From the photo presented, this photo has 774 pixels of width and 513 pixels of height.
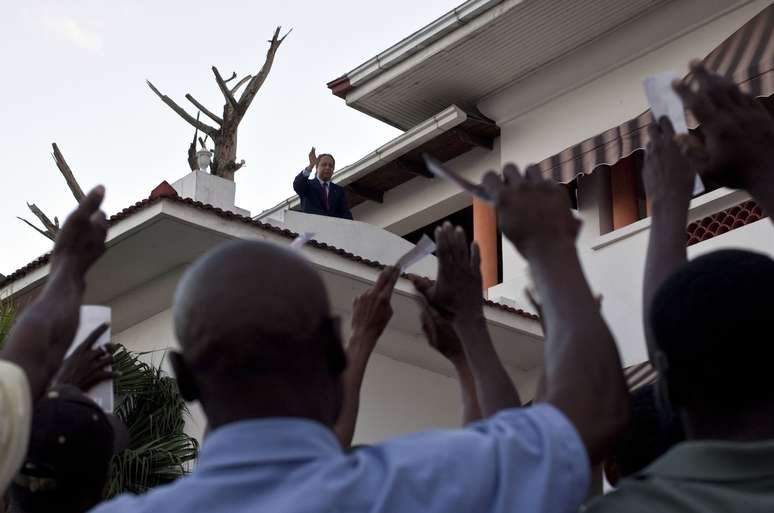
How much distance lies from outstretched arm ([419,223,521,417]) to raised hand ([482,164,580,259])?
555 mm

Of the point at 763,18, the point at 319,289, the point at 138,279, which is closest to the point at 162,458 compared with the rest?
the point at 138,279

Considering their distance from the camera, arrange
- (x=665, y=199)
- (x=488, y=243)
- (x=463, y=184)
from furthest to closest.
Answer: (x=488, y=243) → (x=665, y=199) → (x=463, y=184)

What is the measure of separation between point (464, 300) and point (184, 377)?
0.87 m

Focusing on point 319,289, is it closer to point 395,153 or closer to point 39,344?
point 39,344

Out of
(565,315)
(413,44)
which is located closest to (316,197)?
(413,44)

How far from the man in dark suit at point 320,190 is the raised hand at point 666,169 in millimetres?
9290

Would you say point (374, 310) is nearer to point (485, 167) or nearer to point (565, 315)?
point (565, 315)

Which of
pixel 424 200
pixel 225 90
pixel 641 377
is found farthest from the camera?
pixel 225 90

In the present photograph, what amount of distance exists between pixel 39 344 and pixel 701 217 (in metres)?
9.06

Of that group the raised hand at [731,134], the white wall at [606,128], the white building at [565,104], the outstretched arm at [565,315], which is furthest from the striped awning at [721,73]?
the outstretched arm at [565,315]

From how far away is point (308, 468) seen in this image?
4.83 ft

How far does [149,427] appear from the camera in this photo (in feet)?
29.0

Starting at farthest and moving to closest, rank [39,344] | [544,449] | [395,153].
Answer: [395,153] → [39,344] → [544,449]

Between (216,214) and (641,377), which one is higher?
(216,214)
